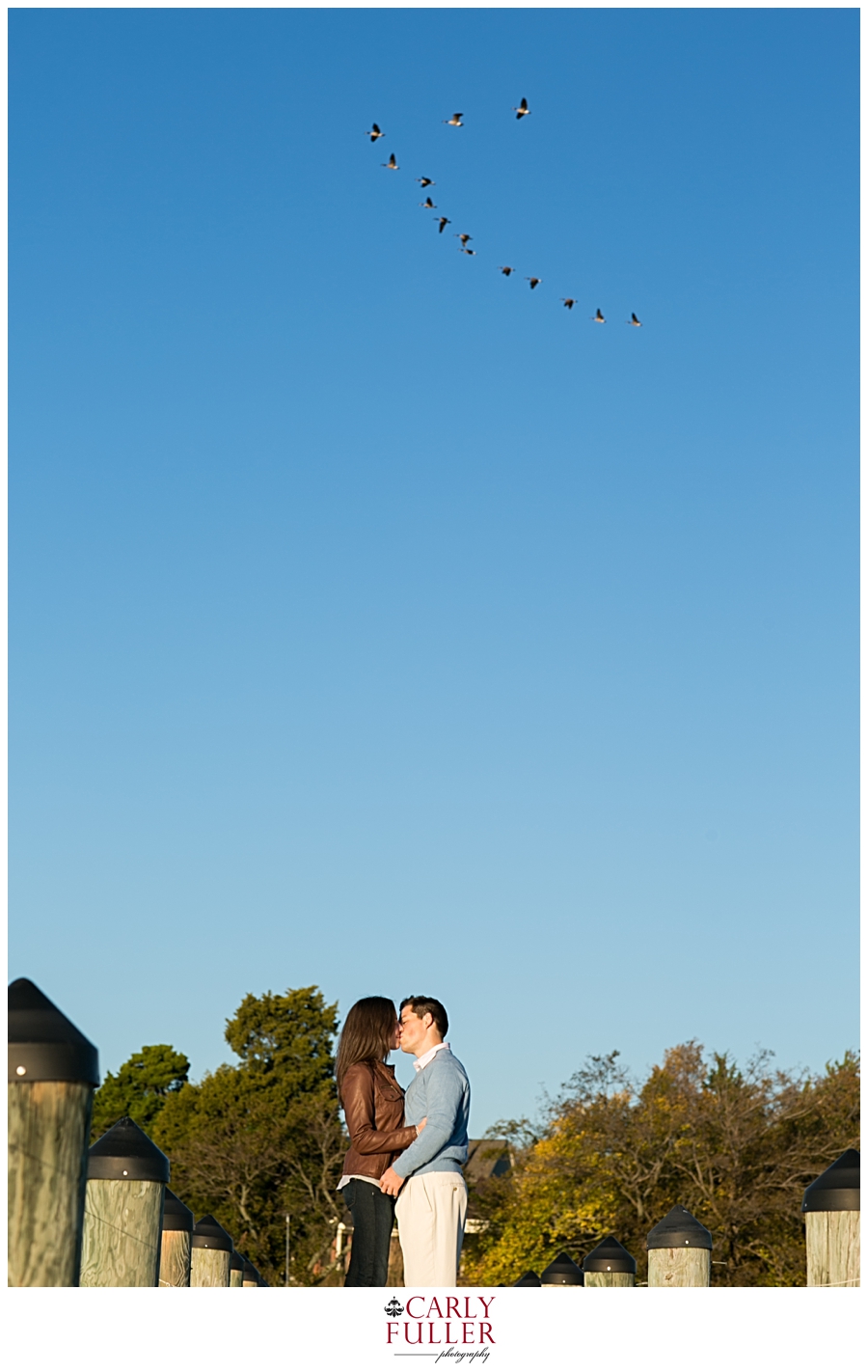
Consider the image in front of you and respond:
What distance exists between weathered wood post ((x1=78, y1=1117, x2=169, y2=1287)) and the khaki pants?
125 cm

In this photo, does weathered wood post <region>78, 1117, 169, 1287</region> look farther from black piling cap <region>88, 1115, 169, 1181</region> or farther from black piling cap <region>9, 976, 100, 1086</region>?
black piling cap <region>9, 976, 100, 1086</region>

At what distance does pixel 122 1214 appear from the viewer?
24.9 ft

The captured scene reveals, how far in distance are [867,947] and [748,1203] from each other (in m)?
34.5

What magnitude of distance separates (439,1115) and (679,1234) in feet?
14.3

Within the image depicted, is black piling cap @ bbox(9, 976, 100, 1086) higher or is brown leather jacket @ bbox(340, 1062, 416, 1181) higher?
black piling cap @ bbox(9, 976, 100, 1086)

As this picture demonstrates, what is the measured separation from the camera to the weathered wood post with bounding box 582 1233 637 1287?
40.2ft

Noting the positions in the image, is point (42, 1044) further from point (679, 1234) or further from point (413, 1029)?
point (679, 1234)

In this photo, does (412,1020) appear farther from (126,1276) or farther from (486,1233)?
(486,1233)

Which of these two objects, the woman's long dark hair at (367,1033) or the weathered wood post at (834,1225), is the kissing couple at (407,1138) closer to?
the woman's long dark hair at (367,1033)

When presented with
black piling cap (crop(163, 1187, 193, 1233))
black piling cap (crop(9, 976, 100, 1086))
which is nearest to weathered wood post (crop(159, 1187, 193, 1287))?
black piling cap (crop(163, 1187, 193, 1233))

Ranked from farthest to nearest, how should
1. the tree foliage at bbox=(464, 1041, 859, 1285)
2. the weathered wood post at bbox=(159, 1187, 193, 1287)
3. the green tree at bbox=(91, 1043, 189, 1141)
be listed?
the green tree at bbox=(91, 1043, 189, 1141) < the tree foliage at bbox=(464, 1041, 859, 1285) < the weathered wood post at bbox=(159, 1187, 193, 1287)

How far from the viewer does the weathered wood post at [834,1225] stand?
340 inches
